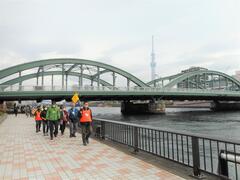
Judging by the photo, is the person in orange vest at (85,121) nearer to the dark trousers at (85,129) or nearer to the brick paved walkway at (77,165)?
the dark trousers at (85,129)

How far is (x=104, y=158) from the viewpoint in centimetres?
723

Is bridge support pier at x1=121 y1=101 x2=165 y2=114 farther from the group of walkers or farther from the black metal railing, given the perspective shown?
the black metal railing

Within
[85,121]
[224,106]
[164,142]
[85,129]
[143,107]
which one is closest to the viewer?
[164,142]

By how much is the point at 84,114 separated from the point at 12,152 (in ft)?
10.5

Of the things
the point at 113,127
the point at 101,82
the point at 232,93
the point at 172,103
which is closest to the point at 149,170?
the point at 113,127

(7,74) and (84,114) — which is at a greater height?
(7,74)

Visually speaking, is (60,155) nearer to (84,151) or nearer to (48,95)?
(84,151)

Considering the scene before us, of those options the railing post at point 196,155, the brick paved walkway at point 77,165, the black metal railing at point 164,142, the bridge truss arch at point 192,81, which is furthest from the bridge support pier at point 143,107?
the railing post at point 196,155

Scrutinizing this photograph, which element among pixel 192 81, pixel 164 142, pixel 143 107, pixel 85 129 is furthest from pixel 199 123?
pixel 192 81

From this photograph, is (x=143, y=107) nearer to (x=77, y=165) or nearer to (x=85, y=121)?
(x=85, y=121)

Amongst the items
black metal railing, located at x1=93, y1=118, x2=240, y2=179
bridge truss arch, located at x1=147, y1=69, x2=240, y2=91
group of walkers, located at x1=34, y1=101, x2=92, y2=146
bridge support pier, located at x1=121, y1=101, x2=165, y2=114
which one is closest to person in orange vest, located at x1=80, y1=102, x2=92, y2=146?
group of walkers, located at x1=34, y1=101, x2=92, y2=146

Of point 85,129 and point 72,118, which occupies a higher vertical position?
point 72,118

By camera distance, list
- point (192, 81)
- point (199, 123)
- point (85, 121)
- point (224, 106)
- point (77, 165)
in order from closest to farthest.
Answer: point (77, 165) → point (85, 121) → point (199, 123) → point (224, 106) → point (192, 81)

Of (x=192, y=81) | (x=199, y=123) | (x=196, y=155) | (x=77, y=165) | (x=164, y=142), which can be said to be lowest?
(x=199, y=123)
